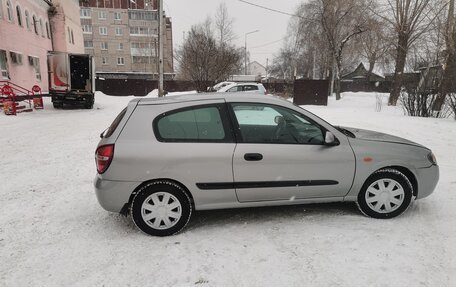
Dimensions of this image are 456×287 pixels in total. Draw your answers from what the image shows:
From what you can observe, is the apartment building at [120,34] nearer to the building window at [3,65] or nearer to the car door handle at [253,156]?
the building window at [3,65]

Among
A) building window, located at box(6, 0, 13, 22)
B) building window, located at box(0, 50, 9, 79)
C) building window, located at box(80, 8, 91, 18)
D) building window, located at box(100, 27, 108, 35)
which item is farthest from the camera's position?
building window, located at box(100, 27, 108, 35)

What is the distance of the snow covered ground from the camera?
284 centimetres

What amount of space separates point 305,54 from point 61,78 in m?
37.5

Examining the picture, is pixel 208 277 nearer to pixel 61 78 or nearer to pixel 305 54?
pixel 61 78

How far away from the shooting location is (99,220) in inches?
158

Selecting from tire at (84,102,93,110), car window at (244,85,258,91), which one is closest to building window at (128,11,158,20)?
tire at (84,102,93,110)

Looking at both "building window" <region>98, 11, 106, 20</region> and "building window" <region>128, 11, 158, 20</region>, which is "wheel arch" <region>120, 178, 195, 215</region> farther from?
"building window" <region>98, 11, 106, 20</region>

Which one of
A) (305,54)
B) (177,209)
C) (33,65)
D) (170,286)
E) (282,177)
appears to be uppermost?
(305,54)

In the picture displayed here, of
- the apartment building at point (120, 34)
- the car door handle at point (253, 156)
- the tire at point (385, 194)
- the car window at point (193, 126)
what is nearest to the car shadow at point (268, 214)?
the tire at point (385, 194)

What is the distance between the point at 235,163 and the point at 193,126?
62 centimetres

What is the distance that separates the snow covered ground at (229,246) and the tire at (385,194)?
123 millimetres

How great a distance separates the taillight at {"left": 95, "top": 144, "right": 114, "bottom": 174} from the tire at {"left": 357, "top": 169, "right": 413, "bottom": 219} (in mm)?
2921

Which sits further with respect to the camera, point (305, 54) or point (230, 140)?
point (305, 54)

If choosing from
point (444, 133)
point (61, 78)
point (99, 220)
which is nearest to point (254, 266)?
point (99, 220)
